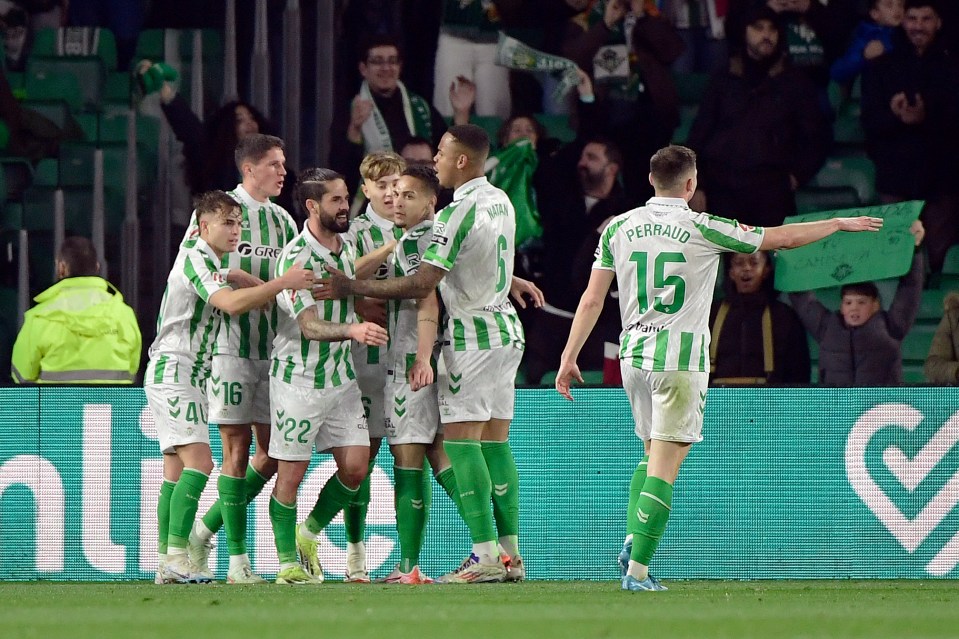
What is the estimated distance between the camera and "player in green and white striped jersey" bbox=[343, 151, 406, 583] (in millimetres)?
6973

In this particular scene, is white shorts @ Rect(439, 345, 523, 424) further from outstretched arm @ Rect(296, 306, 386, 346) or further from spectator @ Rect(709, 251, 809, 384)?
spectator @ Rect(709, 251, 809, 384)

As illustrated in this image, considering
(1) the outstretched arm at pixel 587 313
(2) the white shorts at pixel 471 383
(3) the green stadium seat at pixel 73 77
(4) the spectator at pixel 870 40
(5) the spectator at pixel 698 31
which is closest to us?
(1) the outstretched arm at pixel 587 313

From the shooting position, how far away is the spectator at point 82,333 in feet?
28.2

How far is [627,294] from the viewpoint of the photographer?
615 cm

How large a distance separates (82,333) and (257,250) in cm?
196

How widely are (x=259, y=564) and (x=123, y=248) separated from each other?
156 inches

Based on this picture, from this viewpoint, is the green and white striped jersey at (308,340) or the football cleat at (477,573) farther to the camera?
the green and white striped jersey at (308,340)

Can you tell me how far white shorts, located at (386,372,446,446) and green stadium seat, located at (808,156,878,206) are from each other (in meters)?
5.08

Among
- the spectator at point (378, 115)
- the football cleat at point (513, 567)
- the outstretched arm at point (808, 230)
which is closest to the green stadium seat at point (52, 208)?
the spectator at point (378, 115)

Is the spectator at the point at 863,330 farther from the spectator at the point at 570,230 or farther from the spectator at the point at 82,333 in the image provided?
the spectator at the point at 82,333

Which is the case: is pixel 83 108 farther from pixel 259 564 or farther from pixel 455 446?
pixel 455 446

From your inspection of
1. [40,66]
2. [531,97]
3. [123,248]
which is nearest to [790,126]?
[531,97]

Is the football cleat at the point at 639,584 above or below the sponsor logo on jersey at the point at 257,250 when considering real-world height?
below

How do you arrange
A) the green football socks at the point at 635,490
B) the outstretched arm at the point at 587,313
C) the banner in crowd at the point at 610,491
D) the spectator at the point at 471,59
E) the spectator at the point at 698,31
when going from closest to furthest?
the green football socks at the point at 635,490 < the outstretched arm at the point at 587,313 < the banner in crowd at the point at 610,491 < the spectator at the point at 471,59 < the spectator at the point at 698,31
